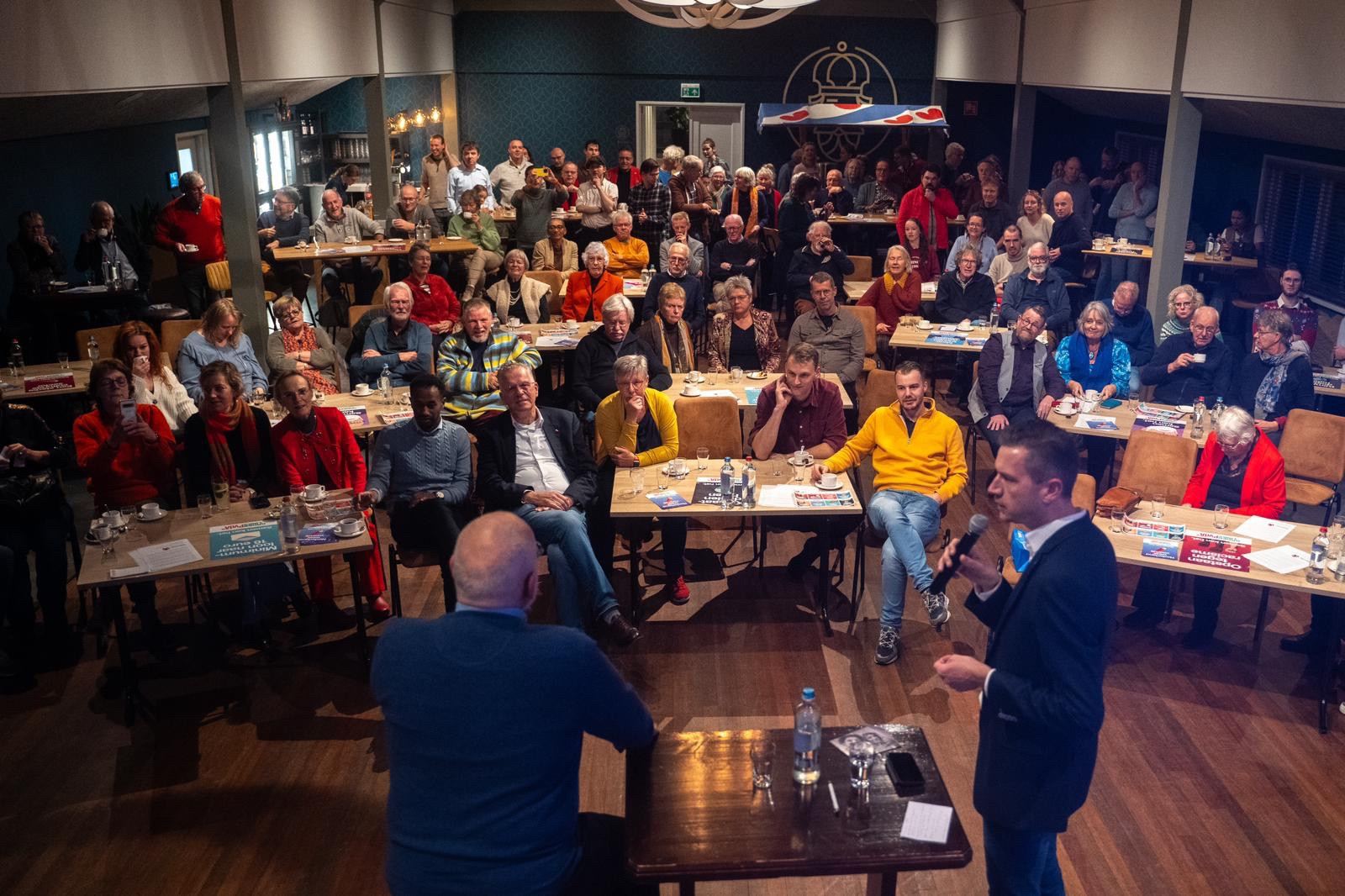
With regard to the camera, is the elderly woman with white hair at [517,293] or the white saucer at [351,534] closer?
the white saucer at [351,534]

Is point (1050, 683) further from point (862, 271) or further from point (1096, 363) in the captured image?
point (862, 271)

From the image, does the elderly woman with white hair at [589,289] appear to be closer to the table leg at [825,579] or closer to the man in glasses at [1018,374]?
the man in glasses at [1018,374]

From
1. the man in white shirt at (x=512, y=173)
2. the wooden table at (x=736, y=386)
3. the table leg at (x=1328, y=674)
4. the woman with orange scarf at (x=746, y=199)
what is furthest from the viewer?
the man in white shirt at (x=512, y=173)

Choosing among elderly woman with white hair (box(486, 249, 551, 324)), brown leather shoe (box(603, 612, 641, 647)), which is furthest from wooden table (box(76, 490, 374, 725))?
elderly woman with white hair (box(486, 249, 551, 324))

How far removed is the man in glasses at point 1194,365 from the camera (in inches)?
281

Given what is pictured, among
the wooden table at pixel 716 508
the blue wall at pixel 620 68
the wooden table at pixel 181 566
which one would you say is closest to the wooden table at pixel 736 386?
the wooden table at pixel 716 508

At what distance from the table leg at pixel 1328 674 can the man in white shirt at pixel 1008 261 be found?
5003 millimetres

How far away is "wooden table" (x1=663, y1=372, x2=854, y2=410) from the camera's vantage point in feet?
22.6

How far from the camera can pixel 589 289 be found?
28.7 feet

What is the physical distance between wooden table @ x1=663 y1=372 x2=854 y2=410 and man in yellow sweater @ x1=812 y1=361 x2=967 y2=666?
0.81m

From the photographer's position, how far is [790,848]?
2.79 metres

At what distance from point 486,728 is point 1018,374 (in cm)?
548

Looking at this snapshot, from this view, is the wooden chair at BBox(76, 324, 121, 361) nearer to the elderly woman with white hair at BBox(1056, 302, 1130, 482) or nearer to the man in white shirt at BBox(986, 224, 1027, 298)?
the elderly woman with white hair at BBox(1056, 302, 1130, 482)

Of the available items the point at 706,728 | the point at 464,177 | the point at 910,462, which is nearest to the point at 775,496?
the point at 910,462
